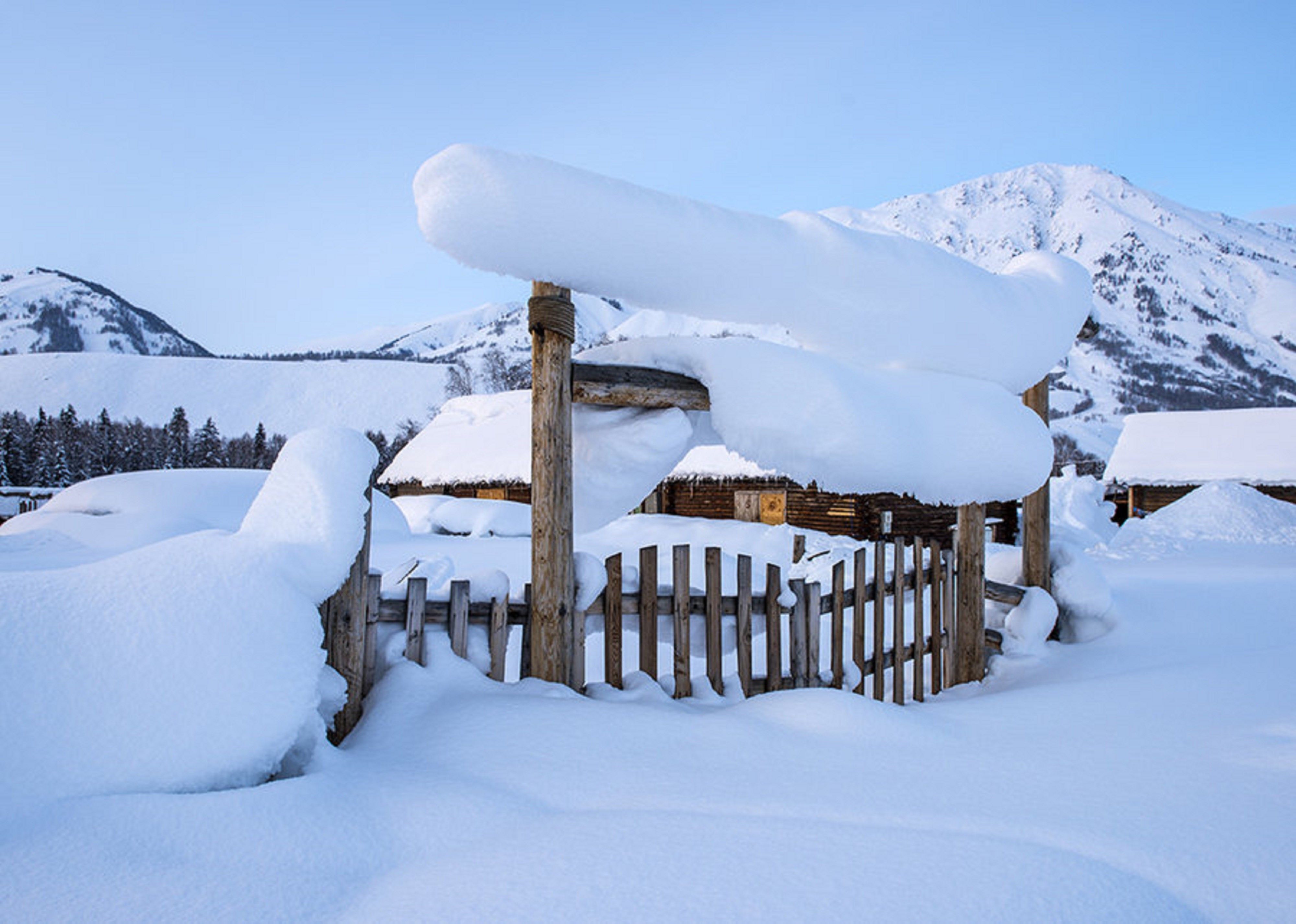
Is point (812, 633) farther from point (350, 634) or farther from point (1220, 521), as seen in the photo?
point (1220, 521)

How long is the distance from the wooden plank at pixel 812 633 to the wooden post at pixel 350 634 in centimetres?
246

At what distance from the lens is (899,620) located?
5055 mm

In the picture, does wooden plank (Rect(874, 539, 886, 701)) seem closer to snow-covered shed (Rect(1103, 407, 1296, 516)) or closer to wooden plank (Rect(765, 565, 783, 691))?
wooden plank (Rect(765, 565, 783, 691))

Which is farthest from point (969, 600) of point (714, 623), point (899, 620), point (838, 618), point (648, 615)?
point (648, 615)

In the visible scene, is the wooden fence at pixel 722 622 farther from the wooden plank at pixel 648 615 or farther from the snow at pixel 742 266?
the snow at pixel 742 266

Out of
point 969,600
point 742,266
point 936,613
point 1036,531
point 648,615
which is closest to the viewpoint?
point 742,266

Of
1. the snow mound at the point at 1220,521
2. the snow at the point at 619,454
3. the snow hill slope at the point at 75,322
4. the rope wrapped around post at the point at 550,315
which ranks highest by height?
the snow hill slope at the point at 75,322

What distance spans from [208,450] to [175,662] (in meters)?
57.1

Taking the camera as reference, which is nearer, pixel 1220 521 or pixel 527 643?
pixel 527 643

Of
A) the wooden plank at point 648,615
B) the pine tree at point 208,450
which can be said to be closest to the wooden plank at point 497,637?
the wooden plank at point 648,615

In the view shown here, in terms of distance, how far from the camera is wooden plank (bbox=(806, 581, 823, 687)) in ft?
14.1

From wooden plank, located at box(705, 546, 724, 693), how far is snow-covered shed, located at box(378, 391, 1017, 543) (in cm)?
931

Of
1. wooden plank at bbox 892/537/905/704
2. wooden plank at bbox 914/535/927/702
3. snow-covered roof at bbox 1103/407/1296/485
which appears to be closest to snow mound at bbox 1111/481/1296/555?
snow-covered roof at bbox 1103/407/1296/485

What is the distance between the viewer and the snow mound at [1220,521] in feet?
52.2
